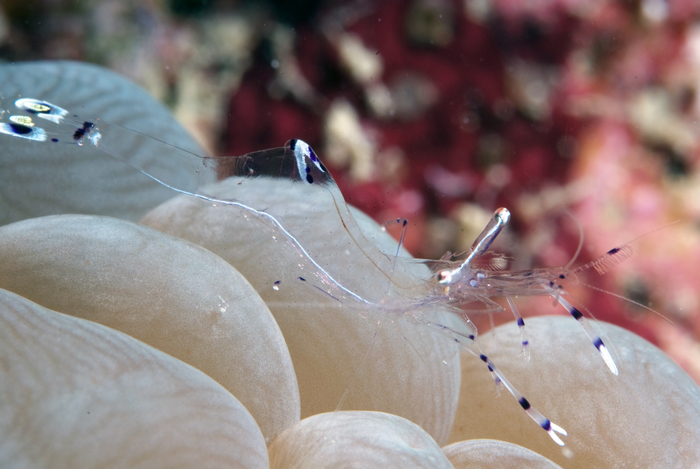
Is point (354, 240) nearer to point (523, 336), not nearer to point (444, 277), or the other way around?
point (444, 277)

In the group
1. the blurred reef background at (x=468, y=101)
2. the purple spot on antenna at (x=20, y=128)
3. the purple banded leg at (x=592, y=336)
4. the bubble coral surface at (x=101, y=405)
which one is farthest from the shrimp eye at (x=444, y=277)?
the blurred reef background at (x=468, y=101)

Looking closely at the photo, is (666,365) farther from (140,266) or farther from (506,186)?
(506,186)

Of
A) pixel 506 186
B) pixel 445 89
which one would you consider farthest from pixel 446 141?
pixel 506 186

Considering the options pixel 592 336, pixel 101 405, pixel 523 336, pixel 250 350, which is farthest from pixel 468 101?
pixel 101 405

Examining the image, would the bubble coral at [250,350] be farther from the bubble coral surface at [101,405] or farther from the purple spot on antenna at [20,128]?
the purple spot on antenna at [20,128]

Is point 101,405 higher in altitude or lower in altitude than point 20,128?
lower

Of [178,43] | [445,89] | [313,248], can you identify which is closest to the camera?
[313,248]

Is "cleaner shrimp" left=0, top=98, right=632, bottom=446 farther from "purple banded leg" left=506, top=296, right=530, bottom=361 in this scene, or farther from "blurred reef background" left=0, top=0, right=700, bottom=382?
"blurred reef background" left=0, top=0, right=700, bottom=382
